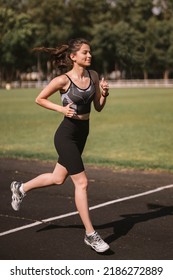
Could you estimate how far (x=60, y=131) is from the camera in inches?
220

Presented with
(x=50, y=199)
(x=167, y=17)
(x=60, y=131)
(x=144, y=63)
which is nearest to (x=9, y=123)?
(x=50, y=199)

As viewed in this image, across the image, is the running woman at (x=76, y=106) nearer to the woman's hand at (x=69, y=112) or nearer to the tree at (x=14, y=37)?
the woman's hand at (x=69, y=112)

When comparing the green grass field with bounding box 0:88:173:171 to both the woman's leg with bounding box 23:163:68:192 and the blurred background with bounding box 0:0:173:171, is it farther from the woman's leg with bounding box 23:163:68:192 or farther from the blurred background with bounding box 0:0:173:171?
the blurred background with bounding box 0:0:173:171

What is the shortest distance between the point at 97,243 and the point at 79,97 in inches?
61.6

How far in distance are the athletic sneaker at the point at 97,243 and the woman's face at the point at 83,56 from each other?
186cm

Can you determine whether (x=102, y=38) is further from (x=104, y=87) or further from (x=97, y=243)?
(x=97, y=243)

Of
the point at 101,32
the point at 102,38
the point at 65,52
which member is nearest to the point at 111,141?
the point at 65,52

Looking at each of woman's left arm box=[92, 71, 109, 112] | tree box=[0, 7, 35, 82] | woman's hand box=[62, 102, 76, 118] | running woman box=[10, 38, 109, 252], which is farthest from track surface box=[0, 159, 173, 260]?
tree box=[0, 7, 35, 82]

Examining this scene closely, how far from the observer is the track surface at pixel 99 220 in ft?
17.3

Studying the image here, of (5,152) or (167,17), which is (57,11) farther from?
(5,152)

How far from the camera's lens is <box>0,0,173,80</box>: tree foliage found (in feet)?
290

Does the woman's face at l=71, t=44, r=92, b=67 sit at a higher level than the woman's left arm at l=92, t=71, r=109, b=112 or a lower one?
higher

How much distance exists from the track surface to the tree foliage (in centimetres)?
7582
